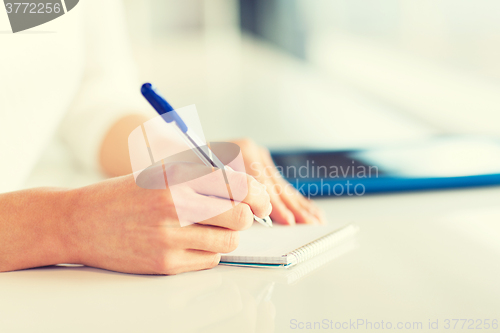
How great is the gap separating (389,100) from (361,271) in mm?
2825

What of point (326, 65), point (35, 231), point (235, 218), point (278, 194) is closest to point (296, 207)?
point (278, 194)

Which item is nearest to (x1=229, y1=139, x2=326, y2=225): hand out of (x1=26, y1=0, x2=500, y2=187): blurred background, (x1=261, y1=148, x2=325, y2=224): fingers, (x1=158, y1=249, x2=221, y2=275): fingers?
(x1=261, y1=148, x2=325, y2=224): fingers

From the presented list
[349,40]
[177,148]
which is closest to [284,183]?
[177,148]

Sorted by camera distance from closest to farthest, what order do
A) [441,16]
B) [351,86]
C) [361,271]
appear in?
[361,271], [441,16], [351,86]

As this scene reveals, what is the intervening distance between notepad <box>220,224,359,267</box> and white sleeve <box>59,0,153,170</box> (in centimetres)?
56

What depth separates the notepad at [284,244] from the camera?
1.27ft

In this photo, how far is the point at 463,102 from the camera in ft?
5.77

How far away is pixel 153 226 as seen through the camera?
0.35 m

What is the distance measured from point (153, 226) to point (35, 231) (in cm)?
13

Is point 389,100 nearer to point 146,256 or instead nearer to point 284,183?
point 284,183

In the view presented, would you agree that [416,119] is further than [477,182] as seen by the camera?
Yes

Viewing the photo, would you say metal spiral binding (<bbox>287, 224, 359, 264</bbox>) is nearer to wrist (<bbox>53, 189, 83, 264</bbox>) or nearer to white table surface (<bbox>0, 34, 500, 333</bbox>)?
white table surface (<bbox>0, 34, 500, 333</bbox>)

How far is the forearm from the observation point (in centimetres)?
38

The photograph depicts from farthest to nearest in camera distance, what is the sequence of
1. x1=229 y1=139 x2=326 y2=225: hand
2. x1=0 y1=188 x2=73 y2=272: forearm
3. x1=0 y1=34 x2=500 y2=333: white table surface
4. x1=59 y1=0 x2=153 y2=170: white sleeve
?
1. x1=59 y1=0 x2=153 y2=170: white sleeve
2. x1=229 y1=139 x2=326 y2=225: hand
3. x1=0 y1=188 x2=73 y2=272: forearm
4. x1=0 y1=34 x2=500 y2=333: white table surface
